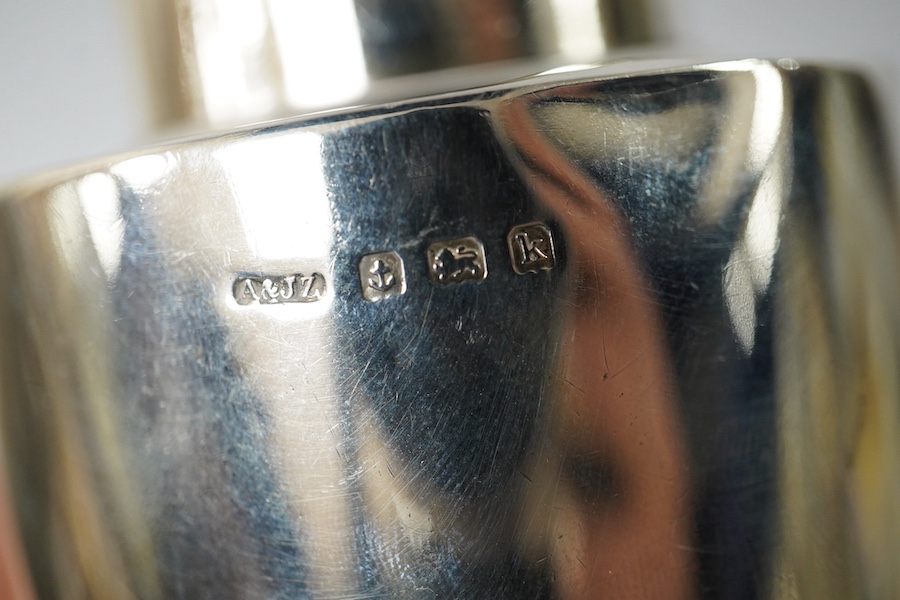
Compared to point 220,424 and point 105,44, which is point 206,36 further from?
point 105,44

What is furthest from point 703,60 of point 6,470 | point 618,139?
point 6,470

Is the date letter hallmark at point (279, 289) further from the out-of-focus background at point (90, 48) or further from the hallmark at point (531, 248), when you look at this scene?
the out-of-focus background at point (90, 48)

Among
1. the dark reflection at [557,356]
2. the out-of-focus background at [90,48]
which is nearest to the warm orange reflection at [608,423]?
the dark reflection at [557,356]

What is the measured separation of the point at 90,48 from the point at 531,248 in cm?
29

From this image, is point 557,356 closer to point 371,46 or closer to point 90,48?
point 371,46

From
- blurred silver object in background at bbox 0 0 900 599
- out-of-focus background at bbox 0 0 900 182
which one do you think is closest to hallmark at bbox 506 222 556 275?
blurred silver object in background at bbox 0 0 900 599

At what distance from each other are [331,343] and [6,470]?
0.11 metres

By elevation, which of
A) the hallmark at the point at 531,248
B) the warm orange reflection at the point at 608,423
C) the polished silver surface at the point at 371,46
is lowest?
the warm orange reflection at the point at 608,423

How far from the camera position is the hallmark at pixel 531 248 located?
148 mm

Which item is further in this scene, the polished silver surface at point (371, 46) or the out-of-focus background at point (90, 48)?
the out-of-focus background at point (90, 48)

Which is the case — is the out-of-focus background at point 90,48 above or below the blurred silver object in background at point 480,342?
above

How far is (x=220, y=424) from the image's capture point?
156 mm

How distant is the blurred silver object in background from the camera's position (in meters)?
0.15

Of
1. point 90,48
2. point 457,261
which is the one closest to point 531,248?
point 457,261
